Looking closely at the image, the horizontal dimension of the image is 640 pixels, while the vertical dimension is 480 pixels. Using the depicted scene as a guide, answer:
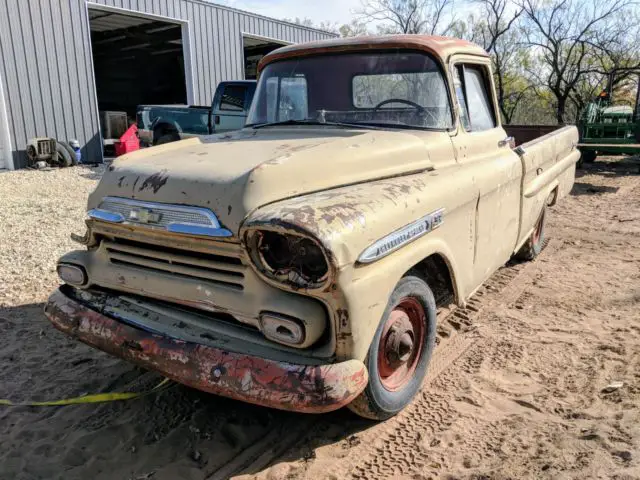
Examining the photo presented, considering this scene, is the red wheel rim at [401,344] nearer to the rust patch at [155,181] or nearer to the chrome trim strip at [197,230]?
the chrome trim strip at [197,230]

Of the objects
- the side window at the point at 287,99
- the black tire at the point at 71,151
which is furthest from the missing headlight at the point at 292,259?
the black tire at the point at 71,151

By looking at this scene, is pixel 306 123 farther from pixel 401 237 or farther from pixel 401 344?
pixel 401 344

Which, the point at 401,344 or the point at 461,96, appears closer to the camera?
the point at 401,344

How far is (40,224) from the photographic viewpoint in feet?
23.6

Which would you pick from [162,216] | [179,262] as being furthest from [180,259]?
[162,216]

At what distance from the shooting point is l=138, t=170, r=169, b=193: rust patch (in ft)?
9.05

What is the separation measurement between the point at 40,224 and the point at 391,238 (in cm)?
609

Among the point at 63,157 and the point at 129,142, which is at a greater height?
the point at 129,142

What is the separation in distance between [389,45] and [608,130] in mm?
11828

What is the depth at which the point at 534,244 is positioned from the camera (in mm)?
5844

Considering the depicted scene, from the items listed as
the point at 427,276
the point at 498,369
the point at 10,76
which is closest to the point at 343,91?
the point at 427,276

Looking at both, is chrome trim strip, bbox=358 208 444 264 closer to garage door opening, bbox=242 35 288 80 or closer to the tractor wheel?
the tractor wheel

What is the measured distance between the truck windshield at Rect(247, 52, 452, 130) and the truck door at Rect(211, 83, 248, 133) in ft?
22.8

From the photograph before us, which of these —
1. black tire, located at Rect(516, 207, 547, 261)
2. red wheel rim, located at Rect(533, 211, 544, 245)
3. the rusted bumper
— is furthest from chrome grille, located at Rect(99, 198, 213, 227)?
red wheel rim, located at Rect(533, 211, 544, 245)
